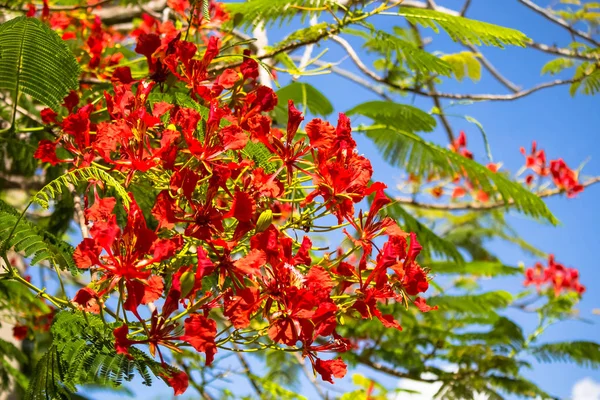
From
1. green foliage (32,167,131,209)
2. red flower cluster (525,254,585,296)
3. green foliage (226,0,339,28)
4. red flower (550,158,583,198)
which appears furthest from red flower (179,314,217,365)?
red flower cluster (525,254,585,296)

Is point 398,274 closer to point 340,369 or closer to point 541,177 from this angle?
point 340,369

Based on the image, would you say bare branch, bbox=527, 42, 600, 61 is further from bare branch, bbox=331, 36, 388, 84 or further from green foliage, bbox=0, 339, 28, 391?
green foliage, bbox=0, 339, 28, 391

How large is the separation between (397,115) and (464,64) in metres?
0.92

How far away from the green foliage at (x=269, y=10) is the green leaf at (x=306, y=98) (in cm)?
26

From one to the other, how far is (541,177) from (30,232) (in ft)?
12.8

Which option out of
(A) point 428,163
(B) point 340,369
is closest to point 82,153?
(B) point 340,369

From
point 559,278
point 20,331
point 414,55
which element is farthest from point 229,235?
point 559,278

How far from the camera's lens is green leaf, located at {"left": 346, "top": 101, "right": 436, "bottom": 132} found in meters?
2.40

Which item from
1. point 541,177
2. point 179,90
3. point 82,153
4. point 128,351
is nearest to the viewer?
point 128,351

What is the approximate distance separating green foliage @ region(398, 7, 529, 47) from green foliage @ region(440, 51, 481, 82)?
0.95 metres

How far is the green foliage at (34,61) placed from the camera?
1.41m

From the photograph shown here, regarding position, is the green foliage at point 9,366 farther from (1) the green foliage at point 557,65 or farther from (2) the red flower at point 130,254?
(1) the green foliage at point 557,65

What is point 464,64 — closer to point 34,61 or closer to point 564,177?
point 564,177

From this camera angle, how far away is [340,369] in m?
1.28
